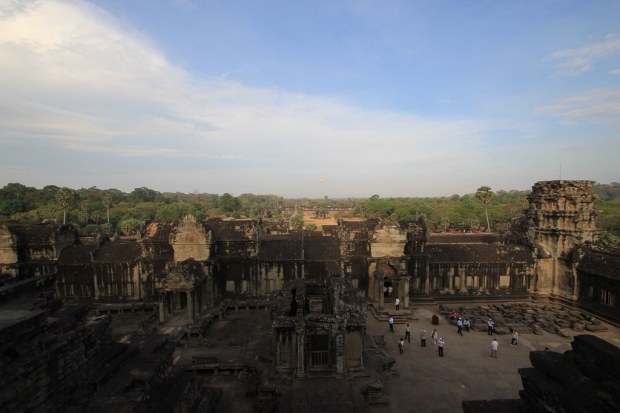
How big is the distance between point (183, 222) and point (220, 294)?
19.4 feet

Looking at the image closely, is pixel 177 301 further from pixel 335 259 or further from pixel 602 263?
pixel 602 263

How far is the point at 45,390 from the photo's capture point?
25.6 feet

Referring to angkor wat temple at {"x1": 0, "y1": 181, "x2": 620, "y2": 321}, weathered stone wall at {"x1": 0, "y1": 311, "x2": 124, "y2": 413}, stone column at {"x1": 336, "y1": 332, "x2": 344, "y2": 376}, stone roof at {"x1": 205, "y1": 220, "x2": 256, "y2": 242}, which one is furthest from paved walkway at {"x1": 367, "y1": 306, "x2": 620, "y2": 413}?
stone roof at {"x1": 205, "y1": 220, "x2": 256, "y2": 242}

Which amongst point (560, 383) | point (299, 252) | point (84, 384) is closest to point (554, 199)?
point (299, 252)

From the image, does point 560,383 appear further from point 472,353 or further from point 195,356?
point 195,356

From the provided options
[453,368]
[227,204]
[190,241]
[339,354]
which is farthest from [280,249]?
[227,204]

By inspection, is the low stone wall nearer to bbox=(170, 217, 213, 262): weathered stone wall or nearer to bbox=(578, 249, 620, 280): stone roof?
bbox=(578, 249, 620, 280): stone roof

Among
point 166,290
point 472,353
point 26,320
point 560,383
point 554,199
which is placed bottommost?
point 472,353

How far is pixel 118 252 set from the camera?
25.1 m

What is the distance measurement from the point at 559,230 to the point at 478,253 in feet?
18.9

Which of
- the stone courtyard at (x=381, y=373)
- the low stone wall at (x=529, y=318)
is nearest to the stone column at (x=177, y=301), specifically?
the stone courtyard at (x=381, y=373)

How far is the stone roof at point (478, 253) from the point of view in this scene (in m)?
25.8

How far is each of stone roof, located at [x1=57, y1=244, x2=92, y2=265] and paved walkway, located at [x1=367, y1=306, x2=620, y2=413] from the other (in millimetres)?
20585

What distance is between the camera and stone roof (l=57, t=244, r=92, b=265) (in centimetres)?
2464
